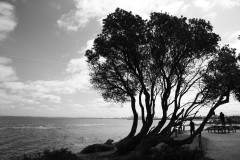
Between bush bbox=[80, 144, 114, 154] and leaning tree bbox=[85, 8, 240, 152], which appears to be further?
bush bbox=[80, 144, 114, 154]

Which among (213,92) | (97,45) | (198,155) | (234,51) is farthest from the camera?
(97,45)

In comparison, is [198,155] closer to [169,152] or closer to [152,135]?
[169,152]

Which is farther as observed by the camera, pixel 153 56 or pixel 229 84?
pixel 153 56

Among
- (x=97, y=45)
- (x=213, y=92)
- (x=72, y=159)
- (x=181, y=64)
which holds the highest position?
(x=97, y=45)

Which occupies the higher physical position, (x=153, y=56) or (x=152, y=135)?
(x=153, y=56)

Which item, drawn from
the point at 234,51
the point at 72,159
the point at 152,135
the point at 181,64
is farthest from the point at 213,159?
the point at 72,159

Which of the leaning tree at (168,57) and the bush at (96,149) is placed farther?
the bush at (96,149)

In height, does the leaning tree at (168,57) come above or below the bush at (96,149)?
above

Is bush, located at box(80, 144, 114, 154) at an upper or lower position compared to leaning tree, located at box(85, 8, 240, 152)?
lower

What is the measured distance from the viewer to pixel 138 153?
59.5ft

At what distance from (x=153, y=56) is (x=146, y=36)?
6.58ft

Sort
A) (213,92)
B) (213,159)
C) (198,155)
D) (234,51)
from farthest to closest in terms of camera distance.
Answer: (234,51)
(213,92)
(213,159)
(198,155)

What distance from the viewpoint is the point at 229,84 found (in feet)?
60.2

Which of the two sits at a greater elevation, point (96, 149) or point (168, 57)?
point (168, 57)
